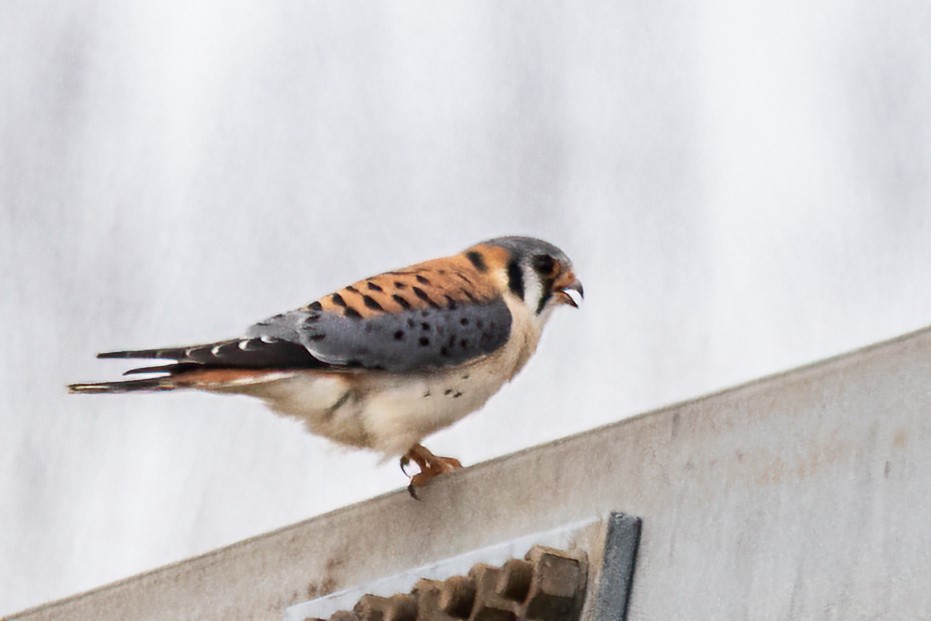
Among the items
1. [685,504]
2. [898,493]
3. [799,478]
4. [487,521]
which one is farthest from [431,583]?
[898,493]

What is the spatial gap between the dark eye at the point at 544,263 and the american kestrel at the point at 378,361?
20 cm

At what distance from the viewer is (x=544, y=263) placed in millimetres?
3506

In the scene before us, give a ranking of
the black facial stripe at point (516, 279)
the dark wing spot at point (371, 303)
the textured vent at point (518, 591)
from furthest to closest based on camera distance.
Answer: the black facial stripe at point (516, 279), the dark wing spot at point (371, 303), the textured vent at point (518, 591)

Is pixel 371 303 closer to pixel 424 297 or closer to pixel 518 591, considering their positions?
pixel 424 297

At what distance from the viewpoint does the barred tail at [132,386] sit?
9.94 feet

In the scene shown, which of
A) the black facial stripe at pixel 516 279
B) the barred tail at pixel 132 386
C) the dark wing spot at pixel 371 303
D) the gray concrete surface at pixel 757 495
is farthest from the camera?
the black facial stripe at pixel 516 279

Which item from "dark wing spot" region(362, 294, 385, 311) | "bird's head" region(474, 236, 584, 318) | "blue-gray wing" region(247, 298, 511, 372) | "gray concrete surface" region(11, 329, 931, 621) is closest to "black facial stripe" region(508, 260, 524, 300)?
"bird's head" region(474, 236, 584, 318)

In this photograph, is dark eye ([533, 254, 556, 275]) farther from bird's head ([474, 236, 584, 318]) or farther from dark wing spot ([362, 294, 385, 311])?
dark wing spot ([362, 294, 385, 311])

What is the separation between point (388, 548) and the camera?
10.2ft

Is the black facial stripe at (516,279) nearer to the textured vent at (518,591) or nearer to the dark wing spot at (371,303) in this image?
the dark wing spot at (371,303)

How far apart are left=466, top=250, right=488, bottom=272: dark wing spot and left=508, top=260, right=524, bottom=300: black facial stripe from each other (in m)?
0.06

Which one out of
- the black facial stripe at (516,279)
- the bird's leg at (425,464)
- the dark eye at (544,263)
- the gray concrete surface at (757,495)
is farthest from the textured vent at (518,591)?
the dark eye at (544,263)

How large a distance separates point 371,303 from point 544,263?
51 cm

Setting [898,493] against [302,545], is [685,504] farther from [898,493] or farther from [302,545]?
[302,545]
